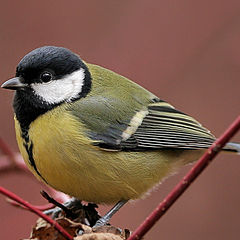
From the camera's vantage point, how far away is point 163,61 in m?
4.79

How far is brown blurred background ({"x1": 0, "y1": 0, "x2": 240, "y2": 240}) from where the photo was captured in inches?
174

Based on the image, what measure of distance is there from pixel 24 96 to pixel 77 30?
2513 mm

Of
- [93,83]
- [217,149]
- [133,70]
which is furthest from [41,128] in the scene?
[133,70]

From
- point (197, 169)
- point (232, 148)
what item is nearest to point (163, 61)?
point (232, 148)

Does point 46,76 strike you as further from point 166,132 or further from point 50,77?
point 166,132

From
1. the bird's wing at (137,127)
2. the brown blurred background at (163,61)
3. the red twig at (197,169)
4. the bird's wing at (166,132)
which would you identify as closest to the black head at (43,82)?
the bird's wing at (137,127)

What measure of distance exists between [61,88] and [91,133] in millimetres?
254

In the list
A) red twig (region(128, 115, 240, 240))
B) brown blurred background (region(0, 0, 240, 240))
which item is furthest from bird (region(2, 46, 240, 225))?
brown blurred background (region(0, 0, 240, 240))

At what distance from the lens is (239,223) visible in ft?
14.6

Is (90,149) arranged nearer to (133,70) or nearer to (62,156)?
(62,156)

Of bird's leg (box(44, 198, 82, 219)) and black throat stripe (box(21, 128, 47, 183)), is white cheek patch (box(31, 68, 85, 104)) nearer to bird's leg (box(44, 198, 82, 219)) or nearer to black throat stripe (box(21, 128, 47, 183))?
black throat stripe (box(21, 128, 47, 183))

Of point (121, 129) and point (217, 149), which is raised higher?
point (217, 149)

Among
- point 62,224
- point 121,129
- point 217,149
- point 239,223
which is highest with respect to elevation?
point 217,149

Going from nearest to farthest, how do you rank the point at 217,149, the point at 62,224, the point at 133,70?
the point at 217,149, the point at 62,224, the point at 133,70
